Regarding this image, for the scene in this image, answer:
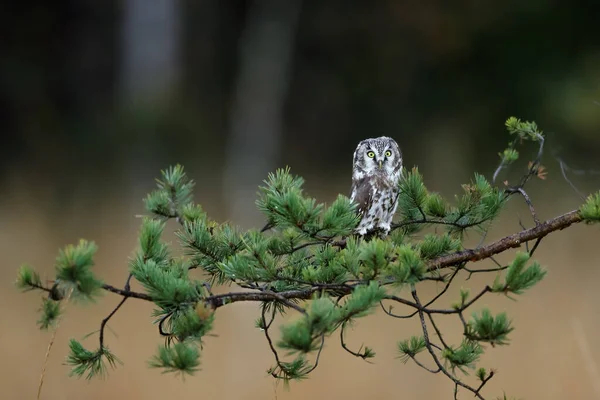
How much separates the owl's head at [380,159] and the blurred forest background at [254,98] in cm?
368

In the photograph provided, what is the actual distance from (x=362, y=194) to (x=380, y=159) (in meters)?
0.16

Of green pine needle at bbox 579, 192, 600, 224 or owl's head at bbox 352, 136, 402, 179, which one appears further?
owl's head at bbox 352, 136, 402, 179

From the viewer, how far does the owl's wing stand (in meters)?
2.60

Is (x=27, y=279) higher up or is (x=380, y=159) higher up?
(x=380, y=159)

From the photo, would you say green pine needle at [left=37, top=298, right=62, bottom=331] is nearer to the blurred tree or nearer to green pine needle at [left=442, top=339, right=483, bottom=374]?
the blurred tree

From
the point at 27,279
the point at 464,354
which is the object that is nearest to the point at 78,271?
the point at 27,279

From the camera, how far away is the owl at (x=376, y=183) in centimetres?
257

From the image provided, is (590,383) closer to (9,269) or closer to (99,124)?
(9,269)

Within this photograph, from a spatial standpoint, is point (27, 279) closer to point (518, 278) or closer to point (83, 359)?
point (83, 359)

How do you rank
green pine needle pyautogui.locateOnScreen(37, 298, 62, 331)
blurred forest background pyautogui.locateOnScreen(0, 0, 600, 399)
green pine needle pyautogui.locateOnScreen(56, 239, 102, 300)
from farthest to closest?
blurred forest background pyautogui.locateOnScreen(0, 0, 600, 399)
green pine needle pyautogui.locateOnScreen(37, 298, 62, 331)
green pine needle pyautogui.locateOnScreen(56, 239, 102, 300)

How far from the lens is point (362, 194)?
266cm

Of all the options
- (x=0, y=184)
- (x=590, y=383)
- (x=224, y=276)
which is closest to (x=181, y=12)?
(x=0, y=184)

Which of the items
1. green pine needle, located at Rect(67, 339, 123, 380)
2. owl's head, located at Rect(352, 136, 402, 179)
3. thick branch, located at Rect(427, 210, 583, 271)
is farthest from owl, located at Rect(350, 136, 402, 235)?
green pine needle, located at Rect(67, 339, 123, 380)

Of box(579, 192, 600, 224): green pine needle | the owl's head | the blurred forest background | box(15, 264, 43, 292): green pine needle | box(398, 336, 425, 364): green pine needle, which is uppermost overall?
the blurred forest background
